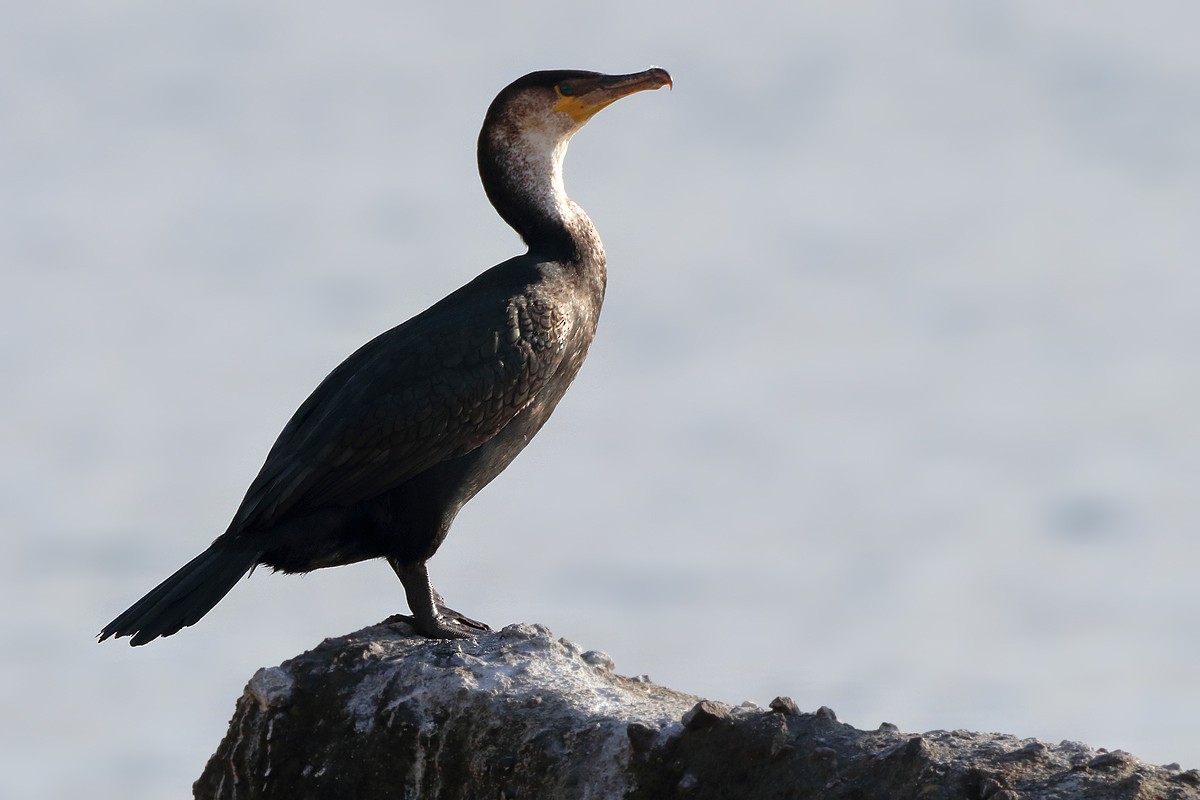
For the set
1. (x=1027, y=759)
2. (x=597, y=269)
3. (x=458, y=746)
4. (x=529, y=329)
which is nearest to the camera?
(x=1027, y=759)

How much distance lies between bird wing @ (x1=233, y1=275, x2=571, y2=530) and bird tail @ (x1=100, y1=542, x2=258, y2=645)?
0.14m

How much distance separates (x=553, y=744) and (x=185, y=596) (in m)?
1.55

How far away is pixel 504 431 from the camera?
685 centimetres

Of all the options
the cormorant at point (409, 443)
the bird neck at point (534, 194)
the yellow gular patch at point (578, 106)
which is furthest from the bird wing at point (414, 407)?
the yellow gular patch at point (578, 106)

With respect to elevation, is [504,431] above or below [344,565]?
above

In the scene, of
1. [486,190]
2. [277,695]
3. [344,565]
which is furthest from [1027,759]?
[486,190]

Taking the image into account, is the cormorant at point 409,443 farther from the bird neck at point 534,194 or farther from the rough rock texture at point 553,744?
the rough rock texture at point 553,744

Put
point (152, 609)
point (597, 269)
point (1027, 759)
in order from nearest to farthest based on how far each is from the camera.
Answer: point (1027, 759), point (152, 609), point (597, 269)

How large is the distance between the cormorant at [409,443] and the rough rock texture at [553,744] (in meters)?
0.36

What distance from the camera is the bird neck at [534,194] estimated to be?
23.9 ft

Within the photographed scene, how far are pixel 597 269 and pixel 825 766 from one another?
281 centimetres

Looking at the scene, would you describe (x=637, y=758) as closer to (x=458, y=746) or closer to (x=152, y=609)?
(x=458, y=746)

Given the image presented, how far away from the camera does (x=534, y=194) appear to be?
7.39 meters

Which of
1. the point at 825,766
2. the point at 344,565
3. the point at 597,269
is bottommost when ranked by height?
the point at 825,766
